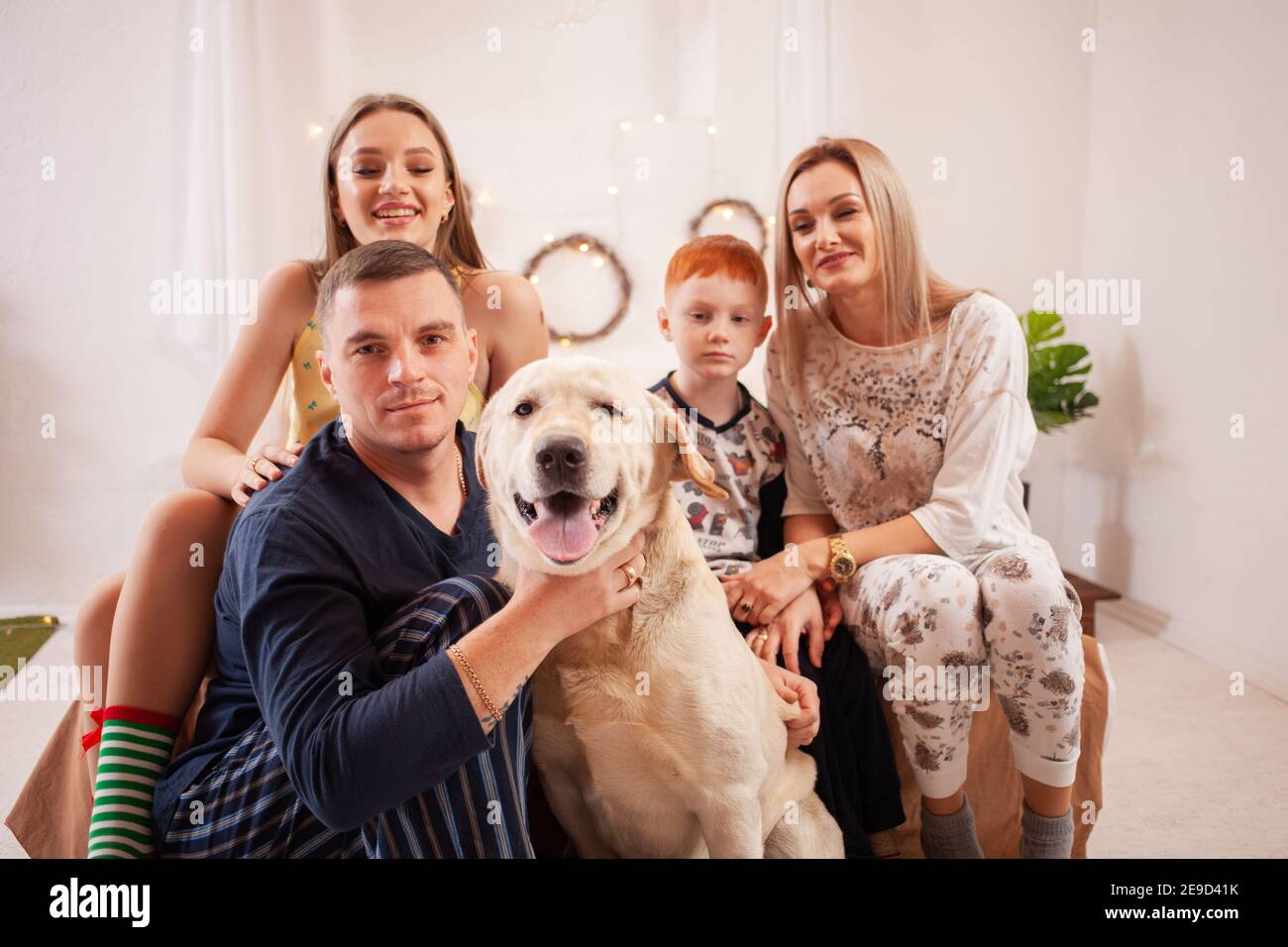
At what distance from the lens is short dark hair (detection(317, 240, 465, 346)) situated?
1.20 m

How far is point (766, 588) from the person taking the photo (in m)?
1.55

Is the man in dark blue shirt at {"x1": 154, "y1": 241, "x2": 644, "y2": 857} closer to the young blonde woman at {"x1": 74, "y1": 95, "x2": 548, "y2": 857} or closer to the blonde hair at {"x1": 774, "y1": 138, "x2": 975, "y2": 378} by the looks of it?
the young blonde woman at {"x1": 74, "y1": 95, "x2": 548, "y2": 857}

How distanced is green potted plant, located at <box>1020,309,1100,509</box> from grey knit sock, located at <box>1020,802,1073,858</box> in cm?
206

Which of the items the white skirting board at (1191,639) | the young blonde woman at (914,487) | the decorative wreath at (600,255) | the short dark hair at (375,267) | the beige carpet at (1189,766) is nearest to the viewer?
the short dark hair at (375,267)

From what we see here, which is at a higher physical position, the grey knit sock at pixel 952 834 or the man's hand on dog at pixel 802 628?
the man's hand on dog at pixel 802 628

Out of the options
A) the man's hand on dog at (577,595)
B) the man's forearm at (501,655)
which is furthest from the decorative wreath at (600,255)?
the man's forearm at (501,655)

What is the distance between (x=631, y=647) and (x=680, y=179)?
2696 mm

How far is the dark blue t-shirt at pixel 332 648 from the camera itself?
3.14ft

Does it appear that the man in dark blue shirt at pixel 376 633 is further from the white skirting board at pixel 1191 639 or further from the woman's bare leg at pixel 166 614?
the white skirting board at pixel 1191 639

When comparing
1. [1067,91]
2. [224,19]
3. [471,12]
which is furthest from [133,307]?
[1067,91]

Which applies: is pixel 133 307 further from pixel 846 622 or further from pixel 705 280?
pixel 846 622

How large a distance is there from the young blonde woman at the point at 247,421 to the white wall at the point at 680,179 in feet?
4.02

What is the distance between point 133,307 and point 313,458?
2.19 metres

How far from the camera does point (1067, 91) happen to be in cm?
326
